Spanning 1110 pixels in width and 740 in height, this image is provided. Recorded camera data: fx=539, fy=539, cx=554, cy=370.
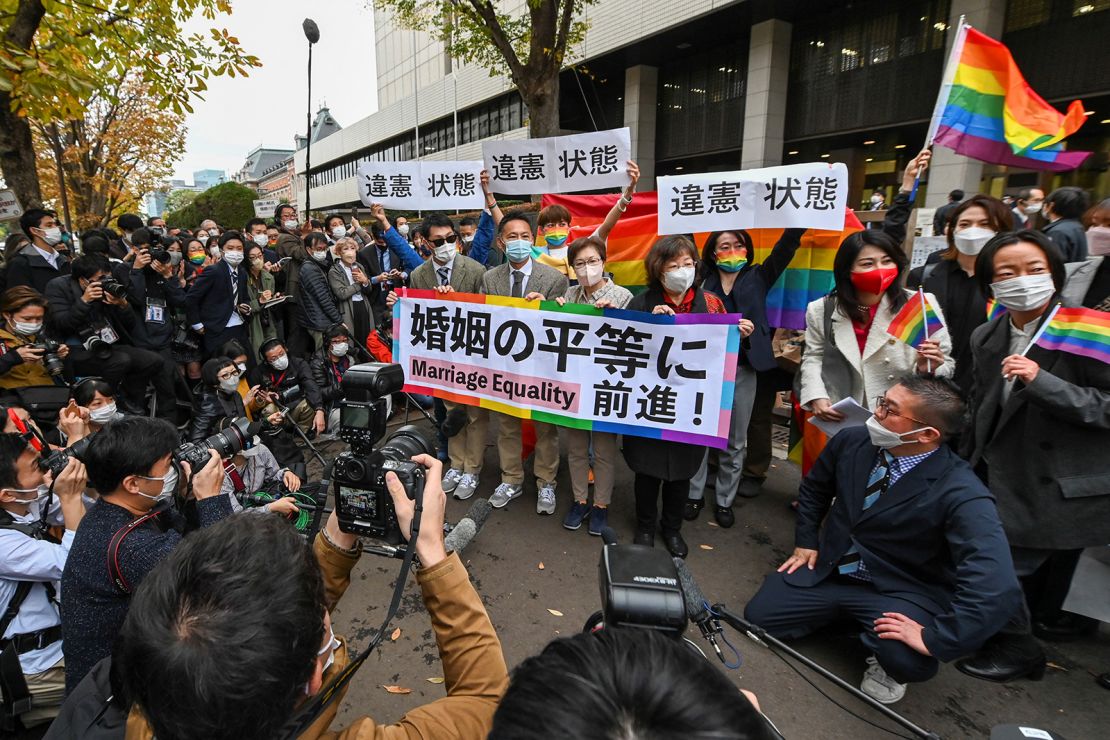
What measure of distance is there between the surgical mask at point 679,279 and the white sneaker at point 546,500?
1.78 meters

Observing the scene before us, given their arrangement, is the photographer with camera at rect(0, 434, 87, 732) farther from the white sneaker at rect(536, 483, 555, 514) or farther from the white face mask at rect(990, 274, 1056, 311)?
the white face mask at rect(990, 274, 1056, 311)

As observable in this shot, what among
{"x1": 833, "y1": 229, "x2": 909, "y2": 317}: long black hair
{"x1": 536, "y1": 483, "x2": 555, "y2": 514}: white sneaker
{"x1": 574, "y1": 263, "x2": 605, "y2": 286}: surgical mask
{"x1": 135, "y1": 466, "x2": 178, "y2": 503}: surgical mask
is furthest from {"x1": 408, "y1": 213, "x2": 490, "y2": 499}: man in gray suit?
{"x1": 833, "y1": 229, "x2": 909, "y2": 317}: long black hair

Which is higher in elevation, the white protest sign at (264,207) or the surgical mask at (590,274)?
the white protest sign at (264,207)

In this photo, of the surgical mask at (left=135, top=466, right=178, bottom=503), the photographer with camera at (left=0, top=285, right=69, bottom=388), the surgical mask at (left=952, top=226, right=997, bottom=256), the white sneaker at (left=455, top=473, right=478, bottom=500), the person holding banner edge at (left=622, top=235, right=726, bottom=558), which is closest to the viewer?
the surgical mask at (left=135, top=466, right=178, bottom=503)

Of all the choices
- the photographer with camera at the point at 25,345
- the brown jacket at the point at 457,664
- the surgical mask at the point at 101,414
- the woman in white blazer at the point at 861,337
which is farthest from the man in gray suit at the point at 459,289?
the brown jacket at the point at 457,664

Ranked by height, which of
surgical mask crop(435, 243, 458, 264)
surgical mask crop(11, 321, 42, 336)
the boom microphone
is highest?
surgical mask crop(435, 243, 458, 264)

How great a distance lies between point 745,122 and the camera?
1614 cm

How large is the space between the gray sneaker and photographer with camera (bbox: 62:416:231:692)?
2171mm

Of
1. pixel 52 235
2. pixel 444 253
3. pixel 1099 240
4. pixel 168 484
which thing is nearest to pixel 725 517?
pixel 1099 240

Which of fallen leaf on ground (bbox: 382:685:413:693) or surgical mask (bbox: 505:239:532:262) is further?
surgical mask (bbox: 505:239:532:262)

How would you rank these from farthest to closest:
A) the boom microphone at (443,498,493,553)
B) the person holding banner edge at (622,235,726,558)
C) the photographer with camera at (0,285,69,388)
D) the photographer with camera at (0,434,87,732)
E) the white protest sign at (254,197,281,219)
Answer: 1. the white protest sign at (254,197,281,219)
2. the photographer with camera at (0,285,69,388)
3. the boom microphone at (443,498,493,553)
4. the person holding banner edge at (622,235,726,558)
5. the photographer with camera at (0,434,87,732)

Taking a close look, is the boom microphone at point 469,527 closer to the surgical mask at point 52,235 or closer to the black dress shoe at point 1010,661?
the black dress shoe at point 1010,661

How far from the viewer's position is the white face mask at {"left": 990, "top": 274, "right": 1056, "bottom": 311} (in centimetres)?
263

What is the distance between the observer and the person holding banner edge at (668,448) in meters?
3.44
